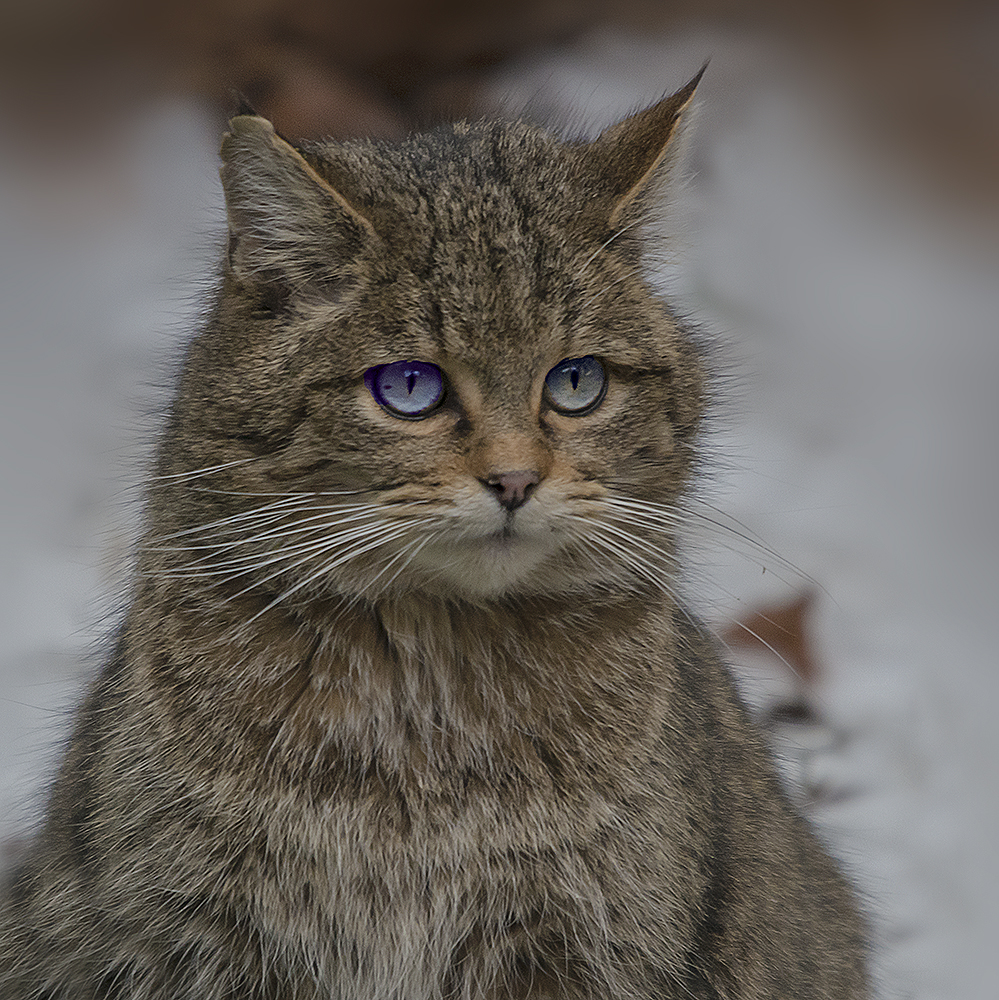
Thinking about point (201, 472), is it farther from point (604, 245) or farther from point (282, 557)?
point (604, 245)

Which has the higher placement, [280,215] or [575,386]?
[280,215]

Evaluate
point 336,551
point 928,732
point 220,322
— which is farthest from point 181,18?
point 928,732

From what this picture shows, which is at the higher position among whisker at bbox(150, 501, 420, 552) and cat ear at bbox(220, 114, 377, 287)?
cat ear at bbox(220, 114, 377, 287)

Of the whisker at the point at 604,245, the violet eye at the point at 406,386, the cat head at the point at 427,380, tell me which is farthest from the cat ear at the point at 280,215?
the whisker at the point at 604,245

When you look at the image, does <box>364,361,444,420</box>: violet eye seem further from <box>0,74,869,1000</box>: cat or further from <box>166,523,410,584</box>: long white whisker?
<box>166,523,410,584</box>: long white whisker

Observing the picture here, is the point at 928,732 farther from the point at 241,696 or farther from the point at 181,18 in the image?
the point at 181,18

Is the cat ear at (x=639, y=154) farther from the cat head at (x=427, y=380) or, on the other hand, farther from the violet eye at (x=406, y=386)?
the violet eye at (x=406, y=386)

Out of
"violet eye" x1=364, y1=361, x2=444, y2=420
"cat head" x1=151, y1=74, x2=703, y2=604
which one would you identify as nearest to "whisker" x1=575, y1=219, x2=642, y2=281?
"cat head" x1=151, y1=74, x2=703, y2=604

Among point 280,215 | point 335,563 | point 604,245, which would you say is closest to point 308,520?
point 335,563
